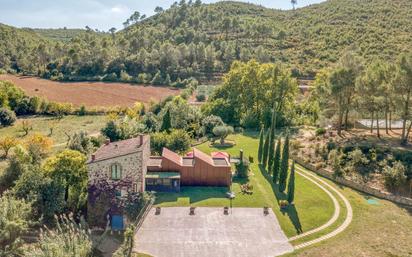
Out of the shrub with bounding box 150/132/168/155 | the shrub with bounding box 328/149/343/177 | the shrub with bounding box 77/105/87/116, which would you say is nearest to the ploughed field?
the shrub with bounding box 77/105/87/116

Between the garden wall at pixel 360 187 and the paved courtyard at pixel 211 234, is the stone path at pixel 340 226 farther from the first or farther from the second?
the paved courtyard at pixel 211 234

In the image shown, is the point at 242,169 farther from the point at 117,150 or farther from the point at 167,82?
the point at 167,82

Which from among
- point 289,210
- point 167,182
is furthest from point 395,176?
point 167,182

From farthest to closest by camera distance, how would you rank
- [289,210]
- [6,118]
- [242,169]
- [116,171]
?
[6,118], [242,169], [289,210], [116,171]

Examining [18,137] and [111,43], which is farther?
[111,43]

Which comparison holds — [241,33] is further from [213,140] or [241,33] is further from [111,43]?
[213,140]

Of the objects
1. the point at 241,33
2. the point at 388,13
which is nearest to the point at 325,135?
the point at 388,13

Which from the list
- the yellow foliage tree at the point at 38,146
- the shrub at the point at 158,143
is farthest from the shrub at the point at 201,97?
the yellow foliage tree at the point at 38,146
